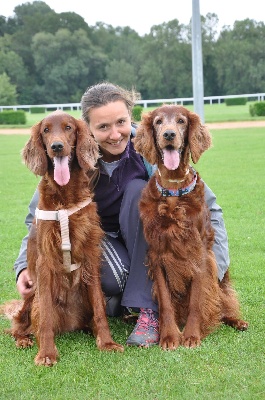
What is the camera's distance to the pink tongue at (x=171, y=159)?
3.72 m

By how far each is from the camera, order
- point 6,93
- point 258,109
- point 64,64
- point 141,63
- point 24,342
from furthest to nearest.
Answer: point 141,63 → point 64,64 → point 6,93 → point 258,109 → point 24,342

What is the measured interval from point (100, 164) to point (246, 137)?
53.2ft

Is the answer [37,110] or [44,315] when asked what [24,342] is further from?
[37,110]

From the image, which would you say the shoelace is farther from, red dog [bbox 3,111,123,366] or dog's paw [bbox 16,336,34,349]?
dog's paw [bbox 16,336,34,349]

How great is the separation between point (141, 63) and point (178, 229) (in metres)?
57.3

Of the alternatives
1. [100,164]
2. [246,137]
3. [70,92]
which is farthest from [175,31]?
[100,164]

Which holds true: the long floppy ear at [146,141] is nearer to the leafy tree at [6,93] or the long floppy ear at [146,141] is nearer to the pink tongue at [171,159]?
the pink tongue at [171,159]

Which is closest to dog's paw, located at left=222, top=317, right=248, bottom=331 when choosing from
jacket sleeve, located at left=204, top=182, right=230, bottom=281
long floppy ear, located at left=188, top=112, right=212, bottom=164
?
jacket sleeve, located at left=204, top=182, right=230, bottom=281

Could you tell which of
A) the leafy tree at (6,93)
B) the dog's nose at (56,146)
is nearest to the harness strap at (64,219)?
the dog's nose at (56,146)

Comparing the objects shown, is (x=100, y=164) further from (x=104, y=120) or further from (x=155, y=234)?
(x=155, y=234)

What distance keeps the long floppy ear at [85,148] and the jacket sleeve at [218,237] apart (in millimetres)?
799

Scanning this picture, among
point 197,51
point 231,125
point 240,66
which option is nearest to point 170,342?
point 197,51

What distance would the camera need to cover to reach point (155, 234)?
3725 millimetres

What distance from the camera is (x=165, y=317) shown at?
148 inches
